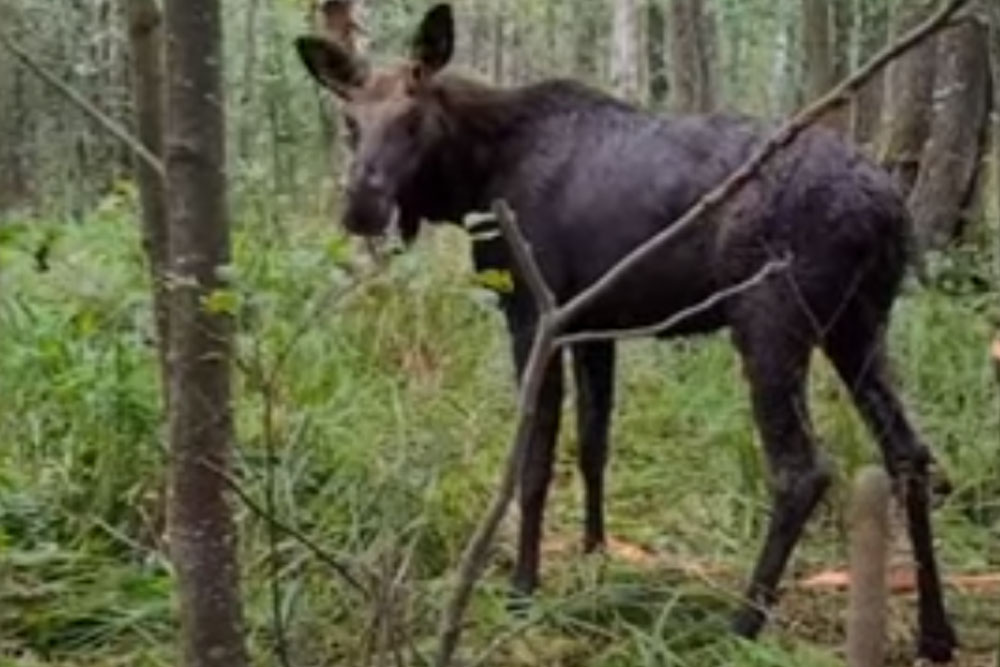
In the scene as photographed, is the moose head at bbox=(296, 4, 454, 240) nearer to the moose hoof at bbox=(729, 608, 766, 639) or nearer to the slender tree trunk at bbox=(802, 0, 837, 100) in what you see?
the moose hoof at bbox=(729, 608, 766, 639)

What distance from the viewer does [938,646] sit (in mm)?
6016

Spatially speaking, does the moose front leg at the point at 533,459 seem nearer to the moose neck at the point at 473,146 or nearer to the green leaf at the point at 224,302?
the moose neck at the point at 473,146

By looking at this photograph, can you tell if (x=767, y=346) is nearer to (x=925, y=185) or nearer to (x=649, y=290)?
(x=649, y=290)

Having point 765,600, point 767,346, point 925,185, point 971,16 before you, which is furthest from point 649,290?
point 925,185

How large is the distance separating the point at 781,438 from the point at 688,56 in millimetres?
9656

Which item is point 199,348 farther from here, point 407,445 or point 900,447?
point 900,447

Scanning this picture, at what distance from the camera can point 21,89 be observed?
21578 mm

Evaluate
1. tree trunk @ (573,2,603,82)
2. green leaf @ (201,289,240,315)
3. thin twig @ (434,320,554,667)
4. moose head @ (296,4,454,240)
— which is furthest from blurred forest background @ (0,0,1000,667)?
tree trunk @ (573,2,603,82)

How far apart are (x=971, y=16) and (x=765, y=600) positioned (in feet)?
10.2

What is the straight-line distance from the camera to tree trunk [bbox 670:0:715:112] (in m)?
15.4

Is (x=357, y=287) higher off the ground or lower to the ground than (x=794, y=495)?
higher

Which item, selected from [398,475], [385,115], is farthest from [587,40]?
[398,475]

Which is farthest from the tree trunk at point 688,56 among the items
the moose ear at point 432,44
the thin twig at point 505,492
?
the thin twig at point 505,492

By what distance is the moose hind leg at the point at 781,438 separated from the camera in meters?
6.04
